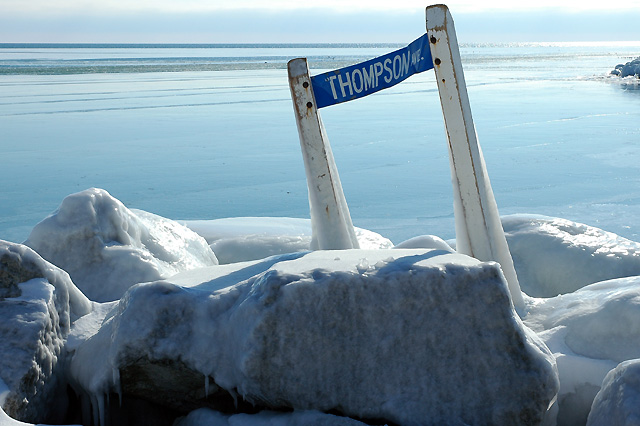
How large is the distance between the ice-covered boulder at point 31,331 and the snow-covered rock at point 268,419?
0.53 metres

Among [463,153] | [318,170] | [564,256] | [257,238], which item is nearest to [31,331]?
[318,170]

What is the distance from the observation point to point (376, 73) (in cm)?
333

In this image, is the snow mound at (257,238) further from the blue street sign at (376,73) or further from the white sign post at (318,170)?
the blue street sign at (376,73)

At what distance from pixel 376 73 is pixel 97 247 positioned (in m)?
1.70

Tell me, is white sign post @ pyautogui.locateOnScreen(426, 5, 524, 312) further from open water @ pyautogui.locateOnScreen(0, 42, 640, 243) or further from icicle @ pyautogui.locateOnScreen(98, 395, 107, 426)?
open water @ pyautogui.locateOnScreen(0, 42, 640, 243)

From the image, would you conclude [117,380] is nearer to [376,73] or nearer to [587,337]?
[587,337]

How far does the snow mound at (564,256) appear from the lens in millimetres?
4051

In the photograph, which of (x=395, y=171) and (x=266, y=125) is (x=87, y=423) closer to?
(x=395, y=171)

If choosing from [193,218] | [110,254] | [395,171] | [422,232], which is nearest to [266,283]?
[110,254]

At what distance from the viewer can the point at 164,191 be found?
7086 mm

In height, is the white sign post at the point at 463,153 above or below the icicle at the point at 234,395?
above

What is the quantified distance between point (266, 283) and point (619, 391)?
43.8 inches

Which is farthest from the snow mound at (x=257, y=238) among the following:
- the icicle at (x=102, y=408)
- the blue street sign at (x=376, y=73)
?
the icicle at (x=102, y=408)

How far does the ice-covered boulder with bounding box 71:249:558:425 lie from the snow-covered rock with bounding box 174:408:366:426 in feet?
0.13
